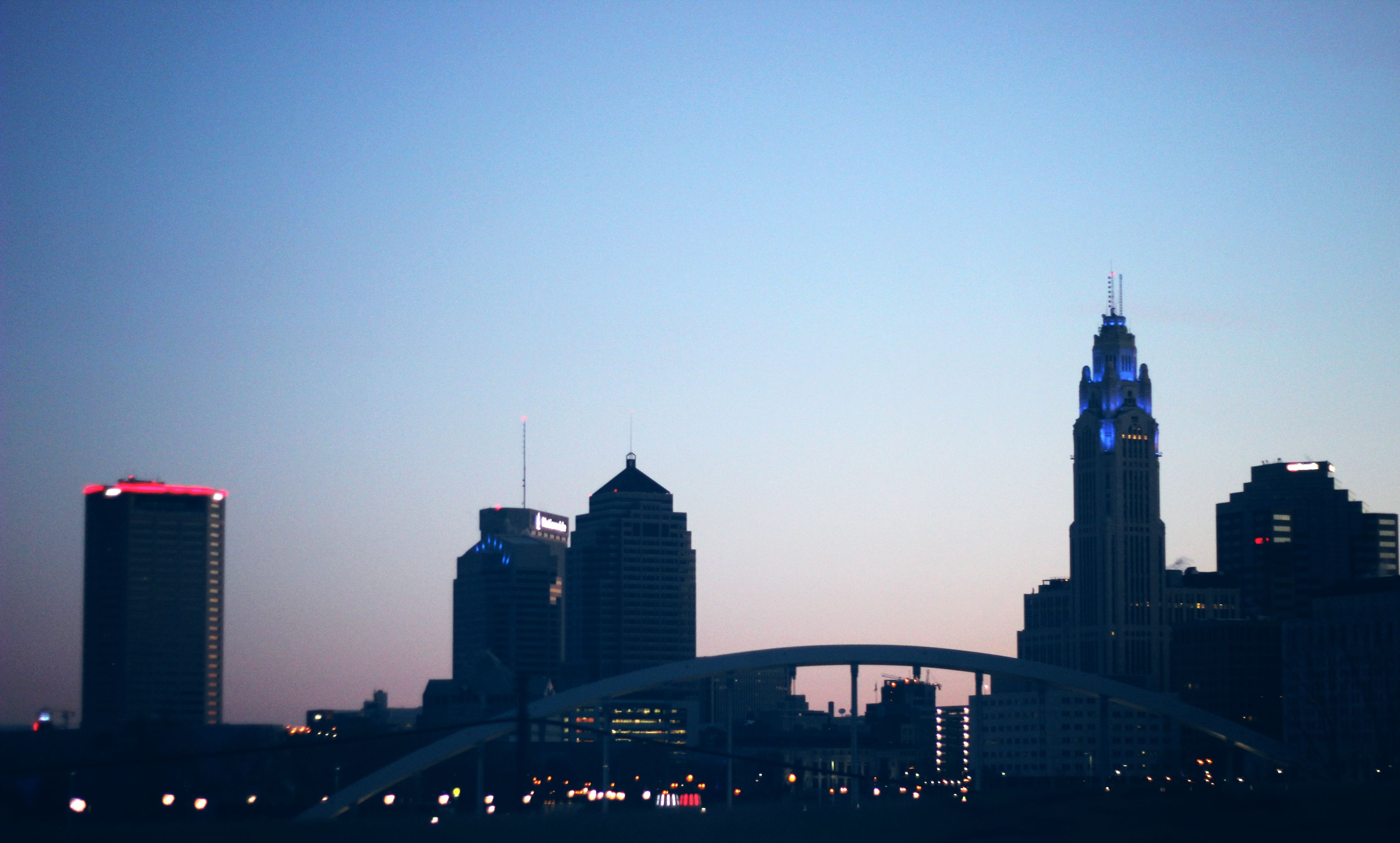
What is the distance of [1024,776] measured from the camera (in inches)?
7761

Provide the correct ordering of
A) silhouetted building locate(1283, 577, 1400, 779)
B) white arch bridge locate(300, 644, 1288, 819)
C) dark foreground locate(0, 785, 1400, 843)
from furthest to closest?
silhouetted building locate(1283, 577, 1400, 779) → white arch bridge locate(300, 644, 1288, 819) → dark foreground locate(0, 785, 1400, 843)

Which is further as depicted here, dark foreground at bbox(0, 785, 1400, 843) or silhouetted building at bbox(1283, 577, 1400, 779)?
silhouetted building at bbox(1283, 577, 1400, 779)

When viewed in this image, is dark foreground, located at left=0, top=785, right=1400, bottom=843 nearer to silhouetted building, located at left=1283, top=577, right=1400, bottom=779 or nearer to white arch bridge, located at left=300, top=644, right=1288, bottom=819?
silhouetted building, located at left=1283, top=577, right=1400, bottom=779

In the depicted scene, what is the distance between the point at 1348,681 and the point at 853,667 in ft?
249

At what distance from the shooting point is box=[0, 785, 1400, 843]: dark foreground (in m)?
21.4

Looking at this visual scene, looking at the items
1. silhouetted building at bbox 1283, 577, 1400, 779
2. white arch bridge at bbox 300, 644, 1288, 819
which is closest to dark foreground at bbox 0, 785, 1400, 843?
silhouetted building at bbox 1283, 577, 1400, 779

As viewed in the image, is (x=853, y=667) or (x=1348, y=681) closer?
(x=853, y=667)

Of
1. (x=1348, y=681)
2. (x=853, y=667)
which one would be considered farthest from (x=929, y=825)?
(x=1348, y=681)

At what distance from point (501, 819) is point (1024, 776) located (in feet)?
601

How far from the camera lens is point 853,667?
8138 cm

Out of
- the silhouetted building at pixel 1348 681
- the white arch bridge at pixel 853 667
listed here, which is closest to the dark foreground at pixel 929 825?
the silhouetted building at pixel 1348 681

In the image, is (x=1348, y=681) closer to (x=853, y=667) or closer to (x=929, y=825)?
(x=853, y=667)

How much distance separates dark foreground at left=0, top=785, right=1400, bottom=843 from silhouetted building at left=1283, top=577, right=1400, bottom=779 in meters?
45.4

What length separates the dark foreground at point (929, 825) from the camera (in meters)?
21.4
